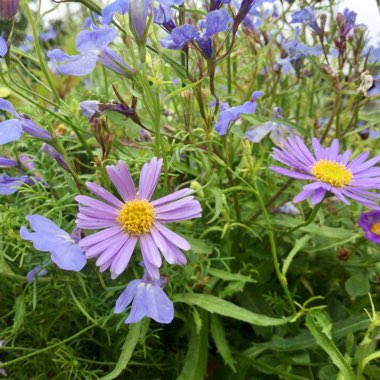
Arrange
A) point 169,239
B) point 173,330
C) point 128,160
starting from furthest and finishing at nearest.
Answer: point 173,330
point 128,160
point 169,239

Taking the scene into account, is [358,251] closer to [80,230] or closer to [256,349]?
[256,349]

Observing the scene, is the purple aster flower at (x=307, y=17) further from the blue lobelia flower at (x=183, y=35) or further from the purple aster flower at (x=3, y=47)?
the purple aster flower at (x=3, y=47)

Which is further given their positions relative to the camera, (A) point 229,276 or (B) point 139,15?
(A) point 229,276

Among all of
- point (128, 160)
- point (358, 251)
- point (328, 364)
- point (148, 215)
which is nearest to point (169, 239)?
point (148, 215)

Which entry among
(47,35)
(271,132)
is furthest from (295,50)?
(47,35)

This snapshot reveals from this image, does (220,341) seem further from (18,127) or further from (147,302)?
(18,127)
